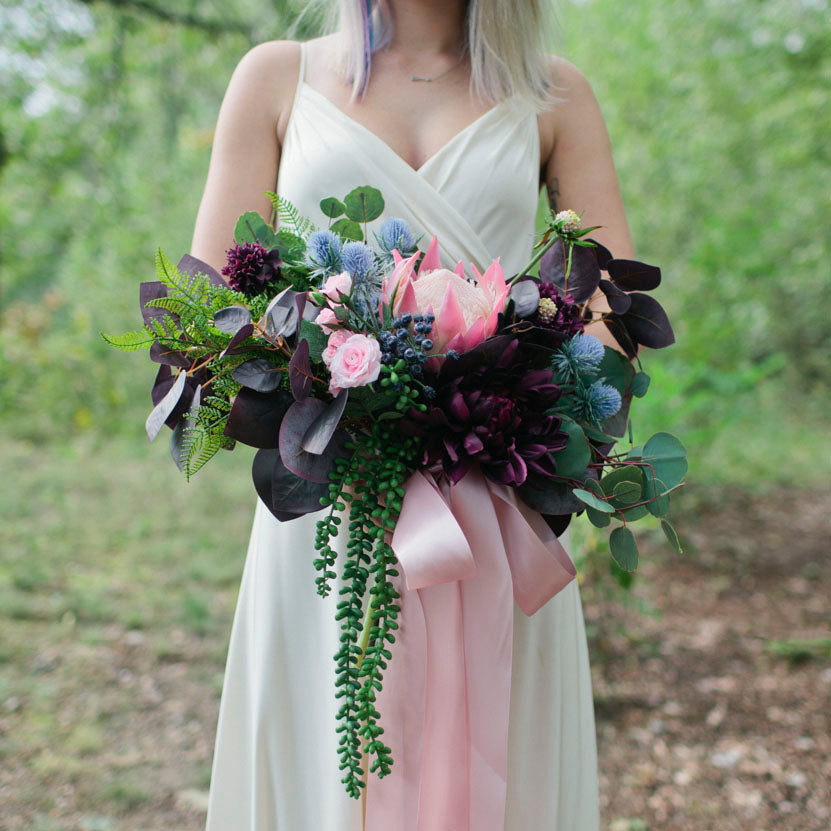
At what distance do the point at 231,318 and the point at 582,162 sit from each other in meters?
1.05

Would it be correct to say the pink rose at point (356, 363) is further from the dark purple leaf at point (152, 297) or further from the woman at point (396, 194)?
the woman at point (396, 194)

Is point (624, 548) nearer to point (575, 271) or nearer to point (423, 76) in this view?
point (575, 271)

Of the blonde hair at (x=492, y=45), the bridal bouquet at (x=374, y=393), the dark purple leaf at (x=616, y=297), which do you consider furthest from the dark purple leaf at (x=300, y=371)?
the blonde hair at (x=492, y=45)

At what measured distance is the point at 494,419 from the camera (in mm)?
1116

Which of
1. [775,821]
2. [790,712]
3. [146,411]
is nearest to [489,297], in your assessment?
[775,821]

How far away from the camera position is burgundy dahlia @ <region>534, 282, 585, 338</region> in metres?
1.17

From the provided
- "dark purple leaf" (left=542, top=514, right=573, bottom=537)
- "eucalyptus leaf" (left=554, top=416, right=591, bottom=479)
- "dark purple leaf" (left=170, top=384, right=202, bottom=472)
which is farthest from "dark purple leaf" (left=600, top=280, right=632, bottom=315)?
"dark purple leaf" (left=170, top=384, right=202, bottom=472)

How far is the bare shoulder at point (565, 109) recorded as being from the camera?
5.96 feet

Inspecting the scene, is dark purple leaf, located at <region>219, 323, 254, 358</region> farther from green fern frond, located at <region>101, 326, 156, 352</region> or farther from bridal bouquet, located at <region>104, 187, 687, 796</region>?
green fern frond, located at <region>101, 326, 156, 352</region>

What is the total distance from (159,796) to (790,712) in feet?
8.74

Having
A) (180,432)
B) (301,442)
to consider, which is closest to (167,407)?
(180,432)

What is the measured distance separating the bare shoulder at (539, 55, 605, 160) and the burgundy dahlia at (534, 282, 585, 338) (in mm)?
737

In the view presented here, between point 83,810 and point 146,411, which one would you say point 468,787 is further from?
point 146,411

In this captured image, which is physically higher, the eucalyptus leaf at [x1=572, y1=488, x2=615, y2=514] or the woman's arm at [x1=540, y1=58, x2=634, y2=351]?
the woman's arm at [x1=540, y1=58, x2=634, y2=351]
